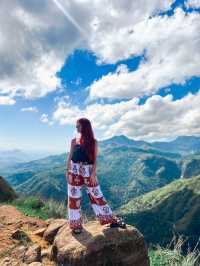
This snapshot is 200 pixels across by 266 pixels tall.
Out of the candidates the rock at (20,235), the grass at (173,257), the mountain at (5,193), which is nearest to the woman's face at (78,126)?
the rock at (20,235)

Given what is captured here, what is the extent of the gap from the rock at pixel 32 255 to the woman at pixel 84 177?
4.03 ft

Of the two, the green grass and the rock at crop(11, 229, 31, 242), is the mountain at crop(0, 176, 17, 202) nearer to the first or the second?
the green grass

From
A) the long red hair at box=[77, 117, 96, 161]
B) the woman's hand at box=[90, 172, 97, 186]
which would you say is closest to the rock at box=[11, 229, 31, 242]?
the woman's hand at box=[90, 172, 97, 186]

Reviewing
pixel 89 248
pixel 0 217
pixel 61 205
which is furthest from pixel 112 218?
pixel 61 205

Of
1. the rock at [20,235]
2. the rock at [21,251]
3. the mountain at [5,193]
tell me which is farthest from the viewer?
the mountain at [5,193]

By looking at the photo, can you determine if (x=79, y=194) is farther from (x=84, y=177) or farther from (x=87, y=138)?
(x=87, y=138)

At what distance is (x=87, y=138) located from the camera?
1062cm

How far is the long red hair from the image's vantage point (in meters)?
10.6

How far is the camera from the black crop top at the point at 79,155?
10516 millimetres

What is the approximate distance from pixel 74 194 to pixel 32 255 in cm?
213

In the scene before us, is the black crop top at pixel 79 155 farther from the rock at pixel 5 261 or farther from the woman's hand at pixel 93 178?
the rock at pixel 5 261

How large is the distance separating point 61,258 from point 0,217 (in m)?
6.27

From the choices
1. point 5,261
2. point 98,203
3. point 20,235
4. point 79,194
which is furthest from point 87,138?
point 20,235

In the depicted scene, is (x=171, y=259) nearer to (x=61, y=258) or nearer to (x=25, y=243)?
(x=61, y=258)
